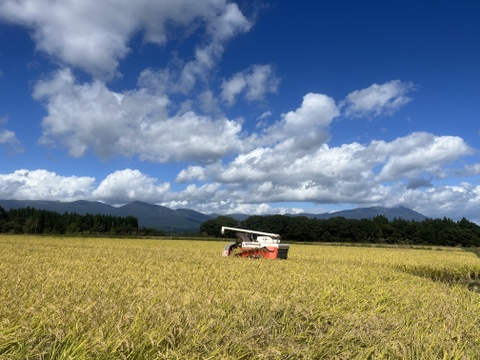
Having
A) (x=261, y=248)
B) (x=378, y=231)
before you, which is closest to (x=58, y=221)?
(x=378, y=231)

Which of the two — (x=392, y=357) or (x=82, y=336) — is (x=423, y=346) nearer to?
(x=392, y=357)

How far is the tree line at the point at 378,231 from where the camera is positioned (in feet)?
337

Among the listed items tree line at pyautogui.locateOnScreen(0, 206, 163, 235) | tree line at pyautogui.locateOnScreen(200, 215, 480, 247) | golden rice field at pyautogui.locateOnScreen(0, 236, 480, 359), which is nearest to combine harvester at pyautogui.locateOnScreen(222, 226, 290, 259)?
golden rice field at pyautogui.locateOnScreen(0, 236, 480, 359)

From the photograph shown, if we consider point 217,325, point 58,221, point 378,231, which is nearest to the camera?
point 217,325

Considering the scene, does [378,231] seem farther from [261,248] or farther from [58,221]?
[58,221]

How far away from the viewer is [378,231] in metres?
106

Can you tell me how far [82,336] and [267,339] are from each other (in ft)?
7.81

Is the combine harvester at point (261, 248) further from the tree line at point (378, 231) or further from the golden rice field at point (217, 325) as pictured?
the tree line at point (378, 231)

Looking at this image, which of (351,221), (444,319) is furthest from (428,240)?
(444,319)

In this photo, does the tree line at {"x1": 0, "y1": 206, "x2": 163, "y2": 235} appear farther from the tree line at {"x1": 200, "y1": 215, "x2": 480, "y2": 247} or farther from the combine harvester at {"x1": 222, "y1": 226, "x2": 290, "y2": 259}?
the combine harvester at {"x1": 222, "y1": 226, "x2": 290, "y2": 259}

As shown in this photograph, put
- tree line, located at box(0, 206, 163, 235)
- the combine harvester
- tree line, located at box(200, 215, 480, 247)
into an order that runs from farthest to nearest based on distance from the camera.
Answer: tree line, located at box(0, 206, 163, 235) → tree line, located at box(200, 215, 480, 247) → the combine harvester

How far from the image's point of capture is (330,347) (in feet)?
17.2

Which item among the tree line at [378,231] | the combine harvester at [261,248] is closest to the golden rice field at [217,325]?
the combine harvester at [261,248]

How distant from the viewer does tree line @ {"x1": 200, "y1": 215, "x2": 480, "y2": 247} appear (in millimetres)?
102750
